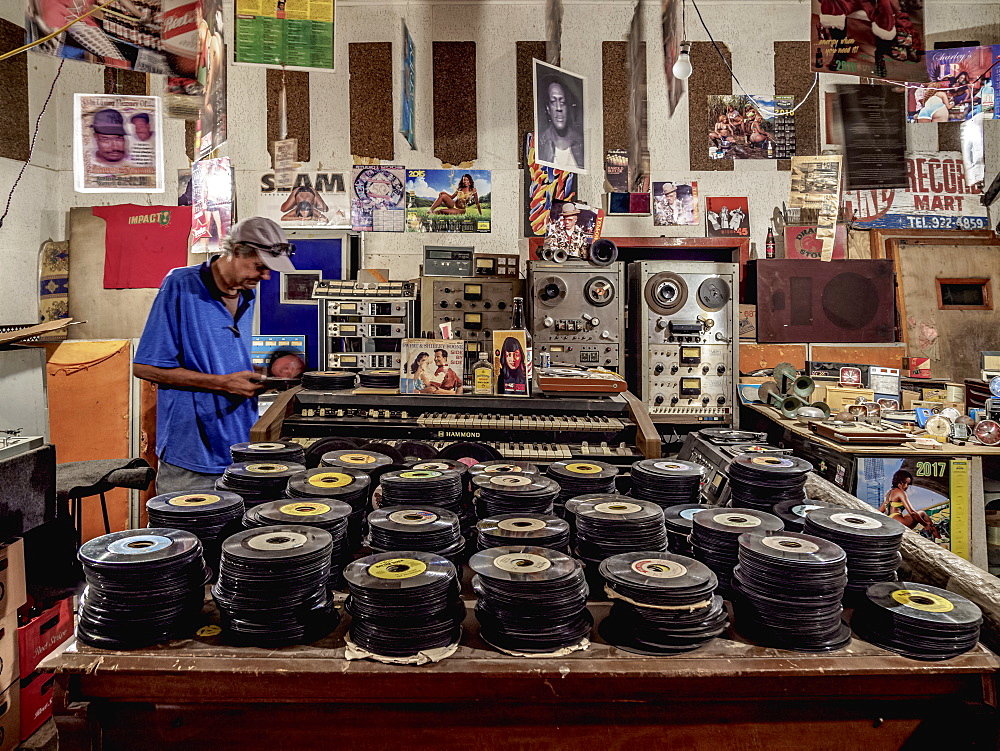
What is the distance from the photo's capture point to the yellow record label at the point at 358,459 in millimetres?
2428

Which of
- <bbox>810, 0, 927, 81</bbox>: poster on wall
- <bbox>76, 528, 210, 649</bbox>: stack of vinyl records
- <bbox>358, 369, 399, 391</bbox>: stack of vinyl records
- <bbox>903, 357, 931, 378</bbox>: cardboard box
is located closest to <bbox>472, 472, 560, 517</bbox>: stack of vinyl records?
<bbox>76, 528, 210, 649</bbox>: stack of vinyl records

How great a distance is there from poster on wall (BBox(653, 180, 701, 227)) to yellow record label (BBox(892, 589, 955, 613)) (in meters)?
4.97

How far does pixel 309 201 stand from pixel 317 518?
5003 millimetres

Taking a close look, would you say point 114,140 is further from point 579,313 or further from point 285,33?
point 579,313

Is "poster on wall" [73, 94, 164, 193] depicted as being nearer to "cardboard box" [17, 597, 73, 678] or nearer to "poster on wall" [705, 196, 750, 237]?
"cardboard box" [17, 597, 73, 678]

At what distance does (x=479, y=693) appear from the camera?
144cm

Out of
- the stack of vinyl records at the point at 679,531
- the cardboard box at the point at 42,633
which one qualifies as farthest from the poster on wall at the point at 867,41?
the cardboard box at the point at 42,633

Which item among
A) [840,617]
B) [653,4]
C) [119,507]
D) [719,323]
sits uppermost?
[653,4]

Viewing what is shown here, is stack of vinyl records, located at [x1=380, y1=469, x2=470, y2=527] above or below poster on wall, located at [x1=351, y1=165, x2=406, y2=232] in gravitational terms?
below

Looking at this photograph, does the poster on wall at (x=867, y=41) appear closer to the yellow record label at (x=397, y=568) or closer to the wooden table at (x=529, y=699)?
the wooden table at (x=529, y=699)

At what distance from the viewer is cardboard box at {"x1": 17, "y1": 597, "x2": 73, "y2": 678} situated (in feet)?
8.52

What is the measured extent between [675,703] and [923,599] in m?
0.66

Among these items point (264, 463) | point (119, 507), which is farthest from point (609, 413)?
point (119, 507)

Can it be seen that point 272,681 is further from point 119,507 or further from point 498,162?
point 498,162
